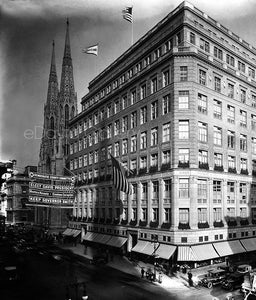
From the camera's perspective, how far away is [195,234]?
134 feet

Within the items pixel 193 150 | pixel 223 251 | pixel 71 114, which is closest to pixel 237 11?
pixel 193 150

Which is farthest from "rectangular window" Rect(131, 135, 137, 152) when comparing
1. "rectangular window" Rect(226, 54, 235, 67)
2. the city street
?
"rectangular window" Rect(226, 54, 235, 67)

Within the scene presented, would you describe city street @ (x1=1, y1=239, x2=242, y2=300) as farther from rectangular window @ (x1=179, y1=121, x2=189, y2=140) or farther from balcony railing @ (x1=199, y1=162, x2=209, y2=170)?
rectangular window @ (x1=179, y1=121, x2=189, y2=140)

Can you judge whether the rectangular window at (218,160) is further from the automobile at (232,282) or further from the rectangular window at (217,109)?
the automobile at (232,282)

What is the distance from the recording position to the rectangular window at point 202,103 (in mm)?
44228

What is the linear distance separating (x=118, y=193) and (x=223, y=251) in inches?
799

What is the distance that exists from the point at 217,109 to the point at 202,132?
5.25m

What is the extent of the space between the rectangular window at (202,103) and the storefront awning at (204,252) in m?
18.5

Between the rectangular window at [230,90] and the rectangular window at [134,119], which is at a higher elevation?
the rectangular window at [230,90]

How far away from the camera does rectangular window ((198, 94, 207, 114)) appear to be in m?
44.2

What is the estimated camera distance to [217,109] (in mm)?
46781

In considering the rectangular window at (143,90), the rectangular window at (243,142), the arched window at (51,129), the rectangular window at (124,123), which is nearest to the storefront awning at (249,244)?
the rectangular window at (243,142)

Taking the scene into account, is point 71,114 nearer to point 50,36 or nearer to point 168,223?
point 168,223

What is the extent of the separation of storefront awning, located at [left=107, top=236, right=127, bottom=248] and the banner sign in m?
21.0
